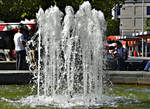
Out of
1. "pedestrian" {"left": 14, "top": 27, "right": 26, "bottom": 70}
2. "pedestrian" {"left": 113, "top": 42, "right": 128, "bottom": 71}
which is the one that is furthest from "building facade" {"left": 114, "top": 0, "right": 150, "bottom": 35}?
"pedestrian" {"left": 14, "top": 27, "right": 26, "bottom": 70}

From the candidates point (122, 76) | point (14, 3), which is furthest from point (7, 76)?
point (14, 3)

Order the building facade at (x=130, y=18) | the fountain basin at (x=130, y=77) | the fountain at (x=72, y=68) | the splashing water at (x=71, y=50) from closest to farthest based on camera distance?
the fountain at (x=72, y=68) < the splashing water at (x=71, y=50) < the fountain basin at (x=130, y=77) < the building facade at (x=130, y=18)

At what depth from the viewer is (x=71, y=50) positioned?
29.1 ft

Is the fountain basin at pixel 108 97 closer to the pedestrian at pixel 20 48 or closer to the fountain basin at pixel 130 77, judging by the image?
the fountain basin at pixel 130 77

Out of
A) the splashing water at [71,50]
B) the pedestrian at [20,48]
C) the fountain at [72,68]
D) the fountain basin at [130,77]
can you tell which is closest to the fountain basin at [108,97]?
the fountain at [72,68]

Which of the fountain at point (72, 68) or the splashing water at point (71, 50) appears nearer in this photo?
the fountain at point (72, 68)

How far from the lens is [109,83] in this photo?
474 inches

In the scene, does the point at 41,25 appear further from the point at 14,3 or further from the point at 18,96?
the point at 14,3

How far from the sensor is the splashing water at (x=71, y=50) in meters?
8.70

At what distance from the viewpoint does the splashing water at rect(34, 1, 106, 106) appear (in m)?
8.70

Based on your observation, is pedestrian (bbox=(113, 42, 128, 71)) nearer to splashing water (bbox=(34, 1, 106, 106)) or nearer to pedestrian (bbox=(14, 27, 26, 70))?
pedestrian (bbox=(14, 27, 26, 70))

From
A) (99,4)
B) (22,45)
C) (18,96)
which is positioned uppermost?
(99,4)

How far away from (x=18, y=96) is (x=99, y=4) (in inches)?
471

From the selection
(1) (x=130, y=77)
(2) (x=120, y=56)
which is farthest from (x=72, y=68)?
(2) (x=120, y=56)
